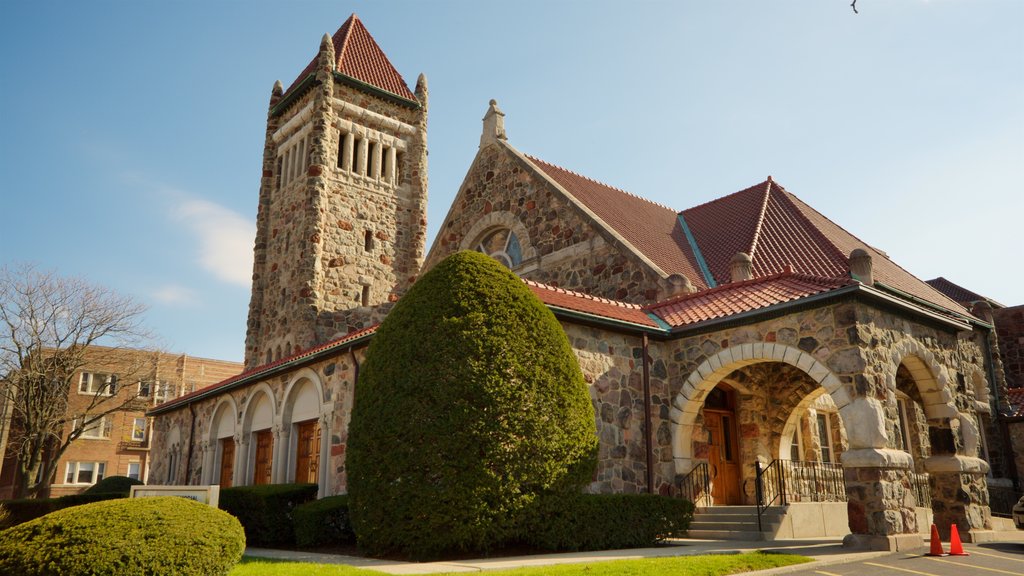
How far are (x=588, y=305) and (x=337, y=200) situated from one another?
16.2 metres

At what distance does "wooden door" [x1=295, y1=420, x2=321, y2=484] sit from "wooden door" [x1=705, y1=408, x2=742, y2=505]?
8.40m

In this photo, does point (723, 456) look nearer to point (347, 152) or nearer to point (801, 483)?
point (801, 483)

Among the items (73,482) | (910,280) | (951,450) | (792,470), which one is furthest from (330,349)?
(73,482)

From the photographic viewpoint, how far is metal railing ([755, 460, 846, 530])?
49.3 feet

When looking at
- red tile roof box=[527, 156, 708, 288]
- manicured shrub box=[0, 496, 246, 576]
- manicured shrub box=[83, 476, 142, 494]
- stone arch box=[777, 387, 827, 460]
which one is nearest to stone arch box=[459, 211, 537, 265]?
red tile roof box=[527, 156, 708, 288]

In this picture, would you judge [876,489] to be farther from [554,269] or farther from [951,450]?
[554,269]

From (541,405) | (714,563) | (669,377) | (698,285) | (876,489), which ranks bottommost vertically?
(714,563)

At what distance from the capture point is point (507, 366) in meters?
10.6

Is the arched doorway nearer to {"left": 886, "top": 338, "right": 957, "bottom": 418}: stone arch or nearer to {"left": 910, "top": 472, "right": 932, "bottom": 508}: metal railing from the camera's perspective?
{"left": 910, "top": 472, "right": 932, "bottom": 508}: metal railing

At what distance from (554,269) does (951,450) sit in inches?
381

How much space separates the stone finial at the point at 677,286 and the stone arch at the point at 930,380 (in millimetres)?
4452

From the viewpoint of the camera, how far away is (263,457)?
18.4m

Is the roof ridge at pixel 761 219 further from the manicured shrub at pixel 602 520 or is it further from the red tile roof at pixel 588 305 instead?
the manicured shrub at pixel 602 520

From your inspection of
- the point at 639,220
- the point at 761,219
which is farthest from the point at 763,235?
the point at 639,220
